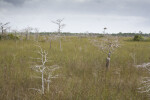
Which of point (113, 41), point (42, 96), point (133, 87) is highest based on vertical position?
point (113, 41)

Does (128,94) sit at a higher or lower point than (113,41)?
lower

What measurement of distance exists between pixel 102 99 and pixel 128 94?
3.26 feet

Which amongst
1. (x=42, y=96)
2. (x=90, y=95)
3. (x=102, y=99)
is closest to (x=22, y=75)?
(x=42, y=96)

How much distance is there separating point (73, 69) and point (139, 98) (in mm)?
3167

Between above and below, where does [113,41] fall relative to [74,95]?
above

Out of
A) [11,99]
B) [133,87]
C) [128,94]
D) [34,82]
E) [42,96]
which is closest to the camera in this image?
[42,96]

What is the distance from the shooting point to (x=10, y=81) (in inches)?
141

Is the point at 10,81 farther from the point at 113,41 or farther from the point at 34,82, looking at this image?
the point at 113,41

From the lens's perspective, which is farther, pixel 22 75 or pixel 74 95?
pixel 22 75

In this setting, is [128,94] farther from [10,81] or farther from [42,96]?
[10,81]

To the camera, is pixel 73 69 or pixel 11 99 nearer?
pixel 11 99

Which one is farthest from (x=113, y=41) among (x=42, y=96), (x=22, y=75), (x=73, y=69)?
(x=22, y=75)

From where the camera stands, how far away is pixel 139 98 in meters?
2.77

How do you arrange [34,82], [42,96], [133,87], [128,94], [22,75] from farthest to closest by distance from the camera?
1. [22,75]
2. [34,82]
3. [133,87]
4. [128,94]
5. [42,96]
